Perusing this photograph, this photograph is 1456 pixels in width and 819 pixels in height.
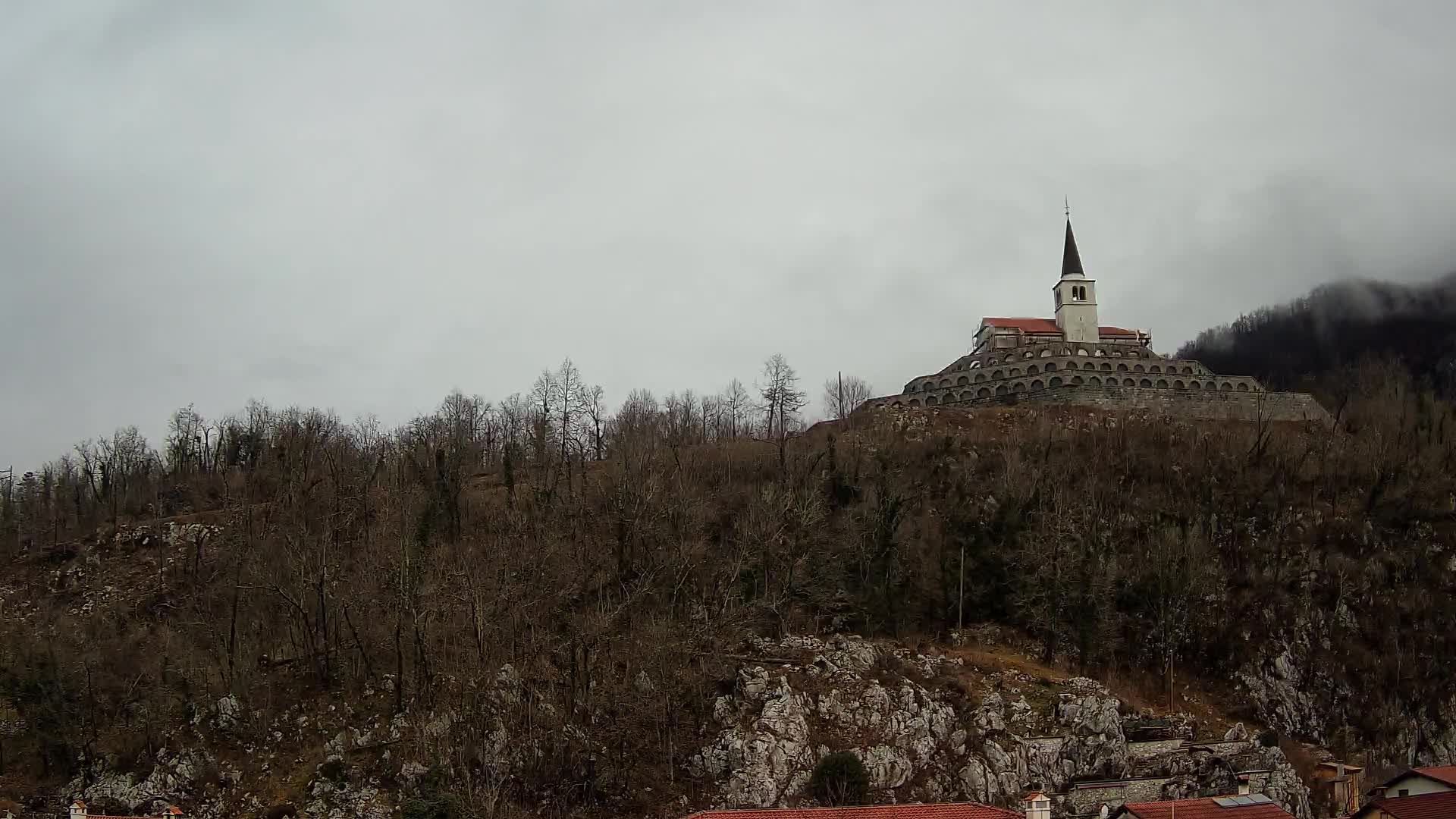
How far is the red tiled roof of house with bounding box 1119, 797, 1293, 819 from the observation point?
30.0 metres

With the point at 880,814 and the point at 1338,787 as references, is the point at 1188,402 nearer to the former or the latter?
the point at 1338,787

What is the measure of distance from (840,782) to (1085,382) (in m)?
53.6

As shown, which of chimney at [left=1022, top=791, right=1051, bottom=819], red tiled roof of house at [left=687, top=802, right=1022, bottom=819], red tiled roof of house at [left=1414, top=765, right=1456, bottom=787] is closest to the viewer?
red tiled roof of house at [left=687, top=802, right=1022, bottom=819]

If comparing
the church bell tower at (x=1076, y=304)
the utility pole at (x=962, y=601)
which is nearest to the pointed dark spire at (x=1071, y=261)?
the church bell tower at (x=1076, y=304)

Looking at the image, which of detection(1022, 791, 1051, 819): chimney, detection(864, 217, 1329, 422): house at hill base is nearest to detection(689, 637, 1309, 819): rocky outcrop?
detection(1022, 791, 1051, 819): chimney

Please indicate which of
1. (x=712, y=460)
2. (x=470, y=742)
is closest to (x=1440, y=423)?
(x=712, y=460)

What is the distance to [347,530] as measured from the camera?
2203 inches

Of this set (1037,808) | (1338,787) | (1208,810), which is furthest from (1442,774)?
(1037,808)

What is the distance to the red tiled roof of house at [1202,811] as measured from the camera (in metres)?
30.0

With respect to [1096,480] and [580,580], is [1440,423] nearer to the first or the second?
[1096,480]

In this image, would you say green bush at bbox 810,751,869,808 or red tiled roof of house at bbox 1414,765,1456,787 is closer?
red tiled roof of house at bbox 1414,765,1456,787

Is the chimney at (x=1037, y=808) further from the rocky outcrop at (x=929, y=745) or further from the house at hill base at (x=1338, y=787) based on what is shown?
the house at hill base at (x=1338, y=787)

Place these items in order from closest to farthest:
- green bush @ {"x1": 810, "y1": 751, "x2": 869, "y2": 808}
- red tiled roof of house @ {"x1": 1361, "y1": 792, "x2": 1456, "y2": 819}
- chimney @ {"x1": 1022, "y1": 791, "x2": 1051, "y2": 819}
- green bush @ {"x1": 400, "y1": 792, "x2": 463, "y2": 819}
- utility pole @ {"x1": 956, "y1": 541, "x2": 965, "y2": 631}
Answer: chimney @ {"x1": 1022, "y1": 791, "x2": 1051, "y2": 819} < red tiled roof of house @ {"x1": 1361, "y1": 792, "x2": 1456, "y2": 819} < green bush @ {"x1": 400, "y1": 792, "x2": 463, "y2": 819} < green bush @ {"x1": 810, "y1": 751, "x2": 869, "y2": 808} < utility pole @ {"x1": 956, "y1": 541, "x2": 965, "y2": 631}

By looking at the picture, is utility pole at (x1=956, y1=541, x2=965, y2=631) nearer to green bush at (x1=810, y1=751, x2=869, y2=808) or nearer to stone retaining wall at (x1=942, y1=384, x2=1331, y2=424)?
green bush at (x1=810, y1=751, x2=869, y2=808)
